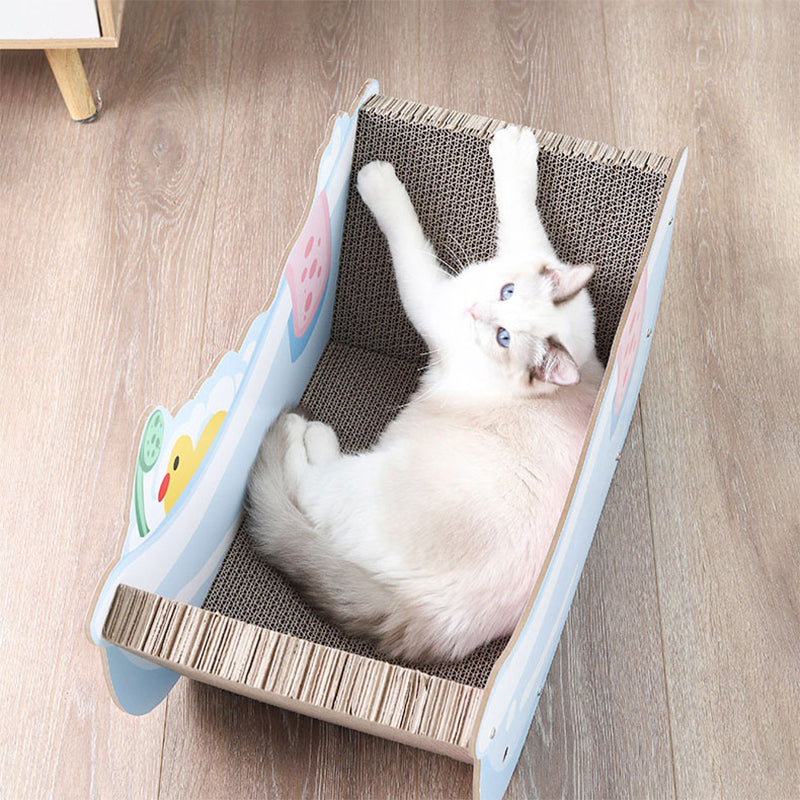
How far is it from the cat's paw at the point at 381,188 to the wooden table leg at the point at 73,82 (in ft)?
2.03

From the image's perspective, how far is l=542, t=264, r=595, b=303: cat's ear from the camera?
1.02 meters

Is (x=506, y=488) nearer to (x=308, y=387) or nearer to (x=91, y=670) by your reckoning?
(x=308, y=387)

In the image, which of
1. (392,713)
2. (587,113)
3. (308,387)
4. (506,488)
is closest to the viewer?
(392,713)

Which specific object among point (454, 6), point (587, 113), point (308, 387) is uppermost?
point (454, 6)

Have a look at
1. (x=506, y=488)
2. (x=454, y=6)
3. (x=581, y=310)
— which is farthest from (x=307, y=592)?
(x=454, y=6)

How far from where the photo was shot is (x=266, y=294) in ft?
4.76

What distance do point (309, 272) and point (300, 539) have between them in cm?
31

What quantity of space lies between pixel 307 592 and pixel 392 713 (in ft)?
0.92

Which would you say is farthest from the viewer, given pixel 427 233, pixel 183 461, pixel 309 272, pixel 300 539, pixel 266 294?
pixel 266 294

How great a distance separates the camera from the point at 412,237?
1.19 m

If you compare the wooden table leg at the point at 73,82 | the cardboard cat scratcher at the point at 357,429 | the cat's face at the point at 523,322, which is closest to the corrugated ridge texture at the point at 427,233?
the cardboard cat scratcher at the point at 357,429

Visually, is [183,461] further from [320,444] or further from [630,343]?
[630,343]

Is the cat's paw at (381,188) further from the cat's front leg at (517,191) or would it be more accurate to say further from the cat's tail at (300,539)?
the cat's tail at (300,539)

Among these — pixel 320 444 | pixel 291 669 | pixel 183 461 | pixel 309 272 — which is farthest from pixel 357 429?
pixel 291 669
